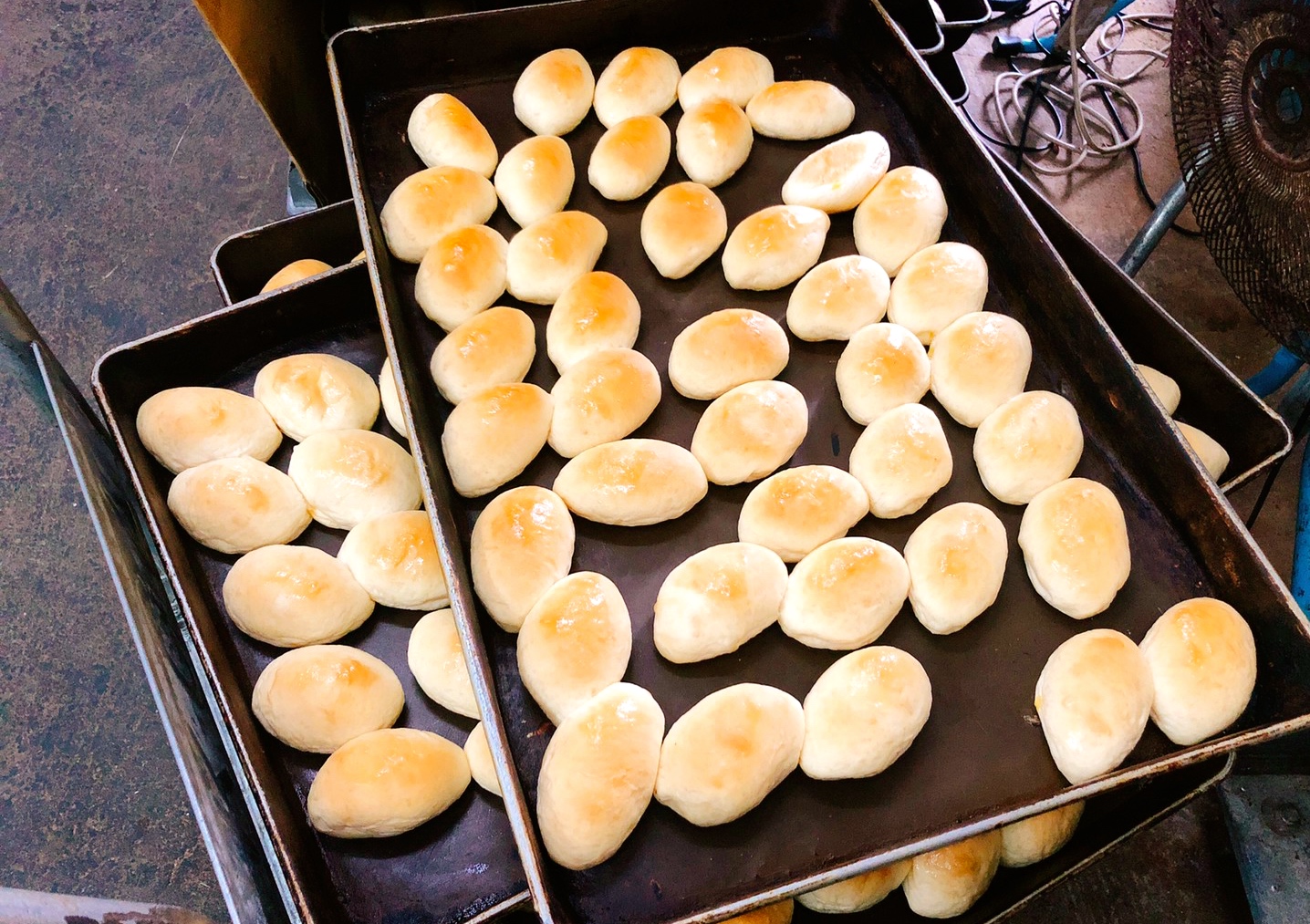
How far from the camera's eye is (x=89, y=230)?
2.72 metres

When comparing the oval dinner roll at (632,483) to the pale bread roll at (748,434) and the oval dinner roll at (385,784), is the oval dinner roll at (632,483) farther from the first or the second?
the oval dinner roll at (385,784)

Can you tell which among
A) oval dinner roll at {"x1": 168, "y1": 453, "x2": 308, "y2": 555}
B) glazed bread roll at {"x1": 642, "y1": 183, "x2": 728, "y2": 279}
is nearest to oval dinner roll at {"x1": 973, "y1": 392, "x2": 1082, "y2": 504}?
glazed bread roll at {"x1": 642, "y1": 183, "x2": 728, "y2": 279}

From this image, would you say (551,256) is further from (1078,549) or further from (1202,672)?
(1202,672)

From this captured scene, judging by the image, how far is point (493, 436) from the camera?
4.26 ft

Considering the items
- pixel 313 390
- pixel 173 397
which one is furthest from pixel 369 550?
pixel 173 397

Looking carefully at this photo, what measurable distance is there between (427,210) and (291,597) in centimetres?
74

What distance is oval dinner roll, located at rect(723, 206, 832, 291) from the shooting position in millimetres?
1511

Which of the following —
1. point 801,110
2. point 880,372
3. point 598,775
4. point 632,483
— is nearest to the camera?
point 598,775

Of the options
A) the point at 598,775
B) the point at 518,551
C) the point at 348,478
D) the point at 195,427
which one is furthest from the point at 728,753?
the point at 195,427

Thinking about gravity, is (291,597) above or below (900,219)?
below

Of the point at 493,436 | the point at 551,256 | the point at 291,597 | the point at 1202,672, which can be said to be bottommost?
the point at 1202,672

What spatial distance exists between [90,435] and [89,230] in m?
1.77

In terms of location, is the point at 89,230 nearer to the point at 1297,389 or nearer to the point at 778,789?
the point at 778,789

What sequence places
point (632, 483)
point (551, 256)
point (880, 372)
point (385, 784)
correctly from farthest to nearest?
point (551, 256)
point (880, 372)
point (632, 483)
point (385, 784)
